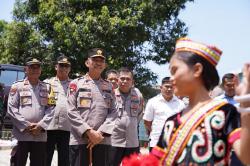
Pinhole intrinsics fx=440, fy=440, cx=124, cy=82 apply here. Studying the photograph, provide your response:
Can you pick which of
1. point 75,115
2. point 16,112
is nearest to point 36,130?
point 16,112

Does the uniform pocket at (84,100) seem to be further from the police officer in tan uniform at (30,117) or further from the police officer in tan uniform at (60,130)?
the police officer in tan uniform at (60,130)

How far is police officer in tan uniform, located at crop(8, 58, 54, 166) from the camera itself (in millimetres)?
6305

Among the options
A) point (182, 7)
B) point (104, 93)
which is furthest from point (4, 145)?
point (182, 7)

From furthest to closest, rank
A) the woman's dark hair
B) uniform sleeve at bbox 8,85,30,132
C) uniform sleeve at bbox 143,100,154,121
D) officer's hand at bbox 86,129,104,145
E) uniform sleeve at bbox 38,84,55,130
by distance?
uniform sleeve at bbox 143,100,154,121 < uniform sleeve at bbox 38,84,55,130 < uniform sleeve at bbox 8,85,30,132 < officer's hand at bbox 86,129,104,145 < the woman's dark hair

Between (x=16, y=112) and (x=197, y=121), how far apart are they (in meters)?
4.41

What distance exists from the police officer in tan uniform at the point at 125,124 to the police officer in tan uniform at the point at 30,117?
47.1 inches

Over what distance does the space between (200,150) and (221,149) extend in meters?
0.11

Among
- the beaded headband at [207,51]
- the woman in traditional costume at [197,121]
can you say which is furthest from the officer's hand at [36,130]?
the beaded headband at [207,51]

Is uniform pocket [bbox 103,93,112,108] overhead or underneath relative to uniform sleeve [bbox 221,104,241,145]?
overhead

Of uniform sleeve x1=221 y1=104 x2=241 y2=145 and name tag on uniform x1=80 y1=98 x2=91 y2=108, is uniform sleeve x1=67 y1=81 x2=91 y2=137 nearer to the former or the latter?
name tag on uniform x1=80 y1=98 x2=91 y2=108

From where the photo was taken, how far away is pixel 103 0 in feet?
58.2

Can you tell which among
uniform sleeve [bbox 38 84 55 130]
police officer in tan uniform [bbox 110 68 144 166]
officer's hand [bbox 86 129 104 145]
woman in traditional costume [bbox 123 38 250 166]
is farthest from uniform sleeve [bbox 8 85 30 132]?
woman in traditional costume [bbox 123 38 250 166]

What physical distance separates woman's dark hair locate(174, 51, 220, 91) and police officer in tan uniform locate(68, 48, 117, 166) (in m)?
3.19

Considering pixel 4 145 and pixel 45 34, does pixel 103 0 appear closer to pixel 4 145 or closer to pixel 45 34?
pixel 45 34
